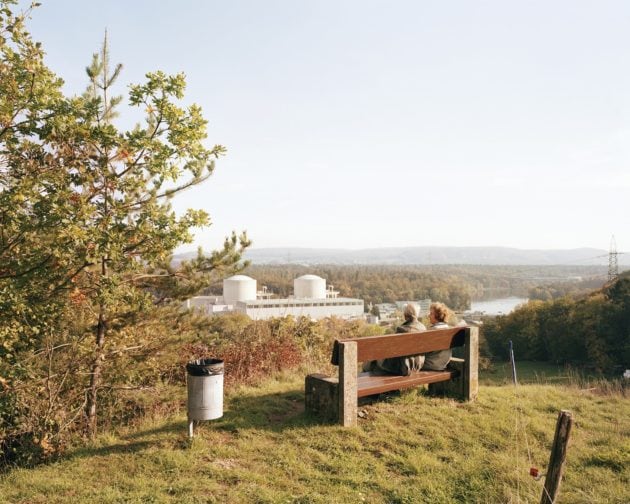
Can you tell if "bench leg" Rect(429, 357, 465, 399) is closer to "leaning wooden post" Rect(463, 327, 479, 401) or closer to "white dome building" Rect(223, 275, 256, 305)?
"leaning wooden post" Rect(463, 327, 479, 401)

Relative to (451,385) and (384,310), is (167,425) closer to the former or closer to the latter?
(451,385)

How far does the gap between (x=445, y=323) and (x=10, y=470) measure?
5.60 m

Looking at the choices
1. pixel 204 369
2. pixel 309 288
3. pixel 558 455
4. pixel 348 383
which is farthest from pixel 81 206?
pixel 309 288

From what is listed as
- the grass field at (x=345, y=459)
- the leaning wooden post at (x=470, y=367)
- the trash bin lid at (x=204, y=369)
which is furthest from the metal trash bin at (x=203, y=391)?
the leaning wooden post at (x=470, y=367)

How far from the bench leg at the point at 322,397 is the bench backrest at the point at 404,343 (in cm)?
33

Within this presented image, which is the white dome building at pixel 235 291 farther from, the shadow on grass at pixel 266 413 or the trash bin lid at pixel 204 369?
the trash bin lid at pixel 204 369

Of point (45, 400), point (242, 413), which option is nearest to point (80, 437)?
point (45, 400)

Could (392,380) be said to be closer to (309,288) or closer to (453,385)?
(453,385)

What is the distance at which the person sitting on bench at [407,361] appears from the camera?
244 inches

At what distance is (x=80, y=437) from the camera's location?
5.52 m

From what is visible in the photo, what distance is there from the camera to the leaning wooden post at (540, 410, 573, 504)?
3.79 meters

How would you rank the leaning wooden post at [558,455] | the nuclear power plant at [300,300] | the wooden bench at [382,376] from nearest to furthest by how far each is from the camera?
the leaning wooden post at [558,455] → the wooden bench at [382,376] → the nuclear power plant at [300,300]

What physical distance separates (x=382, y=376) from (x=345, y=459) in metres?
1.63

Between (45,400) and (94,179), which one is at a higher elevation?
(94,179)
